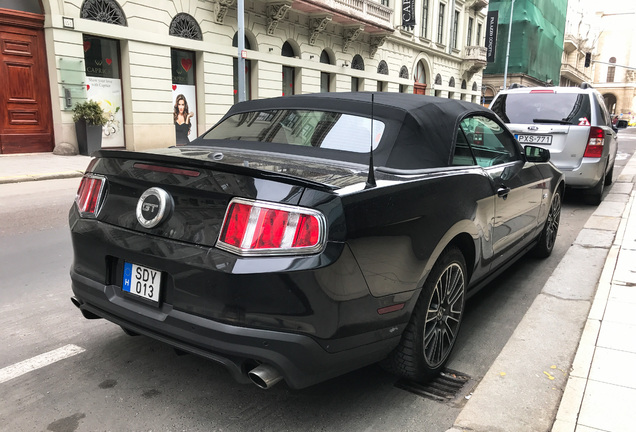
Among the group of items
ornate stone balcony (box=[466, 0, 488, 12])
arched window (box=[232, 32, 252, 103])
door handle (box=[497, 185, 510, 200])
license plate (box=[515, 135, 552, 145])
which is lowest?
door handle (box=[497, 185, 510, 200])

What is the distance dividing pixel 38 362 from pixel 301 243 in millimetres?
1928

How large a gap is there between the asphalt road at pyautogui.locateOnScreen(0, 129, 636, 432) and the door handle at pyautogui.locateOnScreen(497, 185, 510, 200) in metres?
0.97

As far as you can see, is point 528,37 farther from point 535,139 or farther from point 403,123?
point 403,123

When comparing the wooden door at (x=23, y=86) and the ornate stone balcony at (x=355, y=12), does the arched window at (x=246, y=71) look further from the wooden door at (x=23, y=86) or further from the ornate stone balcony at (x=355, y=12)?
the wooden door at (x=23, y=86)

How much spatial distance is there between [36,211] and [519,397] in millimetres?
6871

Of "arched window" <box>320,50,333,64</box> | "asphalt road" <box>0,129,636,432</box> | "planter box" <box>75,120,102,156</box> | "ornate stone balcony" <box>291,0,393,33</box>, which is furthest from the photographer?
"arched window" <box>320,50,333,64</box>

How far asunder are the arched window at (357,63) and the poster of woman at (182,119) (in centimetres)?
1120

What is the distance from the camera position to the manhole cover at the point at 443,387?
9.11ft

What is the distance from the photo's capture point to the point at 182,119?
59.5ft

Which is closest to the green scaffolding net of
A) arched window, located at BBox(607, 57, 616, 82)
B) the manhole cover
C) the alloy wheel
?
the alloy wheel

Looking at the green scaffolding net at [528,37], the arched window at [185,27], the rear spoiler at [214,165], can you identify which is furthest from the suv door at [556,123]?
the green scaffolding net at [528,37]

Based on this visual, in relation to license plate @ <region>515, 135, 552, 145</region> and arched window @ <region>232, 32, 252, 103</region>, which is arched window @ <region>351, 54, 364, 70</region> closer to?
arched window @ <region>232, 32, 252, 103</region>

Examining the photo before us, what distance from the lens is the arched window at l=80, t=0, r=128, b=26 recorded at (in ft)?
47.5

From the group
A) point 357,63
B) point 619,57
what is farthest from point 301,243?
point 619,57
